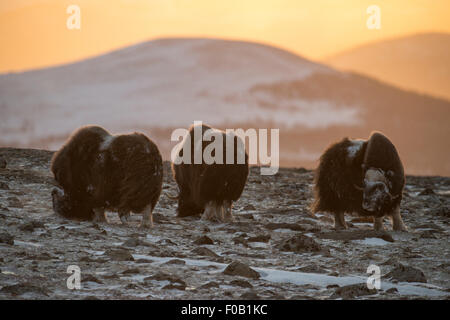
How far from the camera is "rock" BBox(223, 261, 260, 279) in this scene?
1035cm

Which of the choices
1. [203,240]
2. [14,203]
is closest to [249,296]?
[203,240]

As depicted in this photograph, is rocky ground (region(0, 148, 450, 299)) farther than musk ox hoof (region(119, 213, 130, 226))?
No

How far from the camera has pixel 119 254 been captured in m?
11.1

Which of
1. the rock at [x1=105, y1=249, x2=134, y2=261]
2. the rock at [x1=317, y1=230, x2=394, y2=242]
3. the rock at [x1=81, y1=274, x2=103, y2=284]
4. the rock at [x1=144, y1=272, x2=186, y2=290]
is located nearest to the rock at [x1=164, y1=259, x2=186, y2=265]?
the rock at [x1=105, y1=249, x2=134, y2=261]

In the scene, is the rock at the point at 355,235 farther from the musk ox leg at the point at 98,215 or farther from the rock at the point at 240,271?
the musk ox leg at the point at 98,215

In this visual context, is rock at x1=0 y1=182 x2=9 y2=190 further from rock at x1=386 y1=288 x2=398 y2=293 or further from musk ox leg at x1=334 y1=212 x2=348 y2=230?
rock at x1=386 y1=288 x2=398 y2=293

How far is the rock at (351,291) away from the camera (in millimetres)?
9359

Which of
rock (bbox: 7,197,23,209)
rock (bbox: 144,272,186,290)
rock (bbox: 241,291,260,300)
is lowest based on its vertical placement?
rock (bbox: 241,291,260,300)

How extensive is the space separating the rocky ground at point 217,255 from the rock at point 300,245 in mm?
18

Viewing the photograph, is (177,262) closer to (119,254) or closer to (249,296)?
(119,254)

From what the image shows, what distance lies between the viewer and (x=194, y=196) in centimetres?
1557

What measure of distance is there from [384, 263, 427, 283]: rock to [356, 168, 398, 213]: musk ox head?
155 inches

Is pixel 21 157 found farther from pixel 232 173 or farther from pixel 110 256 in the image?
pixel 110 256
